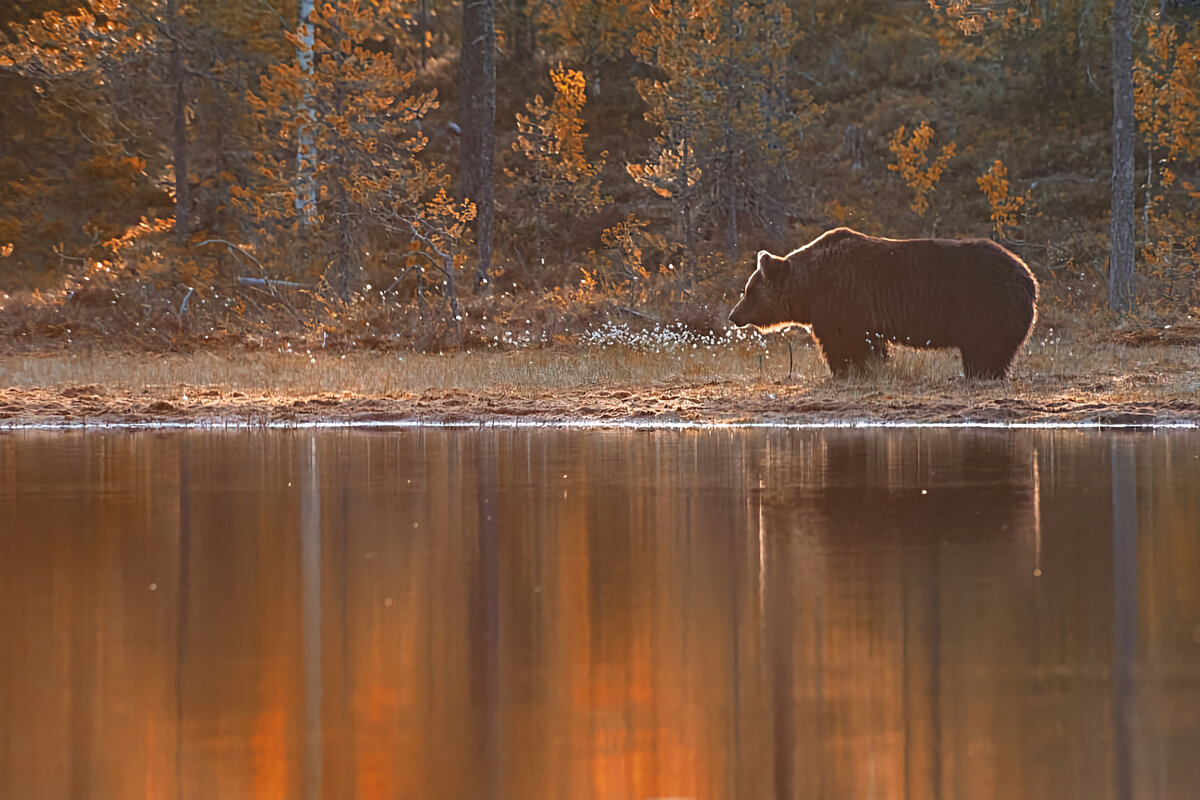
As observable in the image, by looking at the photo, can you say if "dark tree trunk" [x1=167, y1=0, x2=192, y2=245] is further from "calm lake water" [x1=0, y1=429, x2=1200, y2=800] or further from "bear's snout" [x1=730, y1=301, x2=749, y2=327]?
"calm lake water" [x1=0, y1=429, x2=1200, y2=800]

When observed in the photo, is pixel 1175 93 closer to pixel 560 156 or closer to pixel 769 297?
pixel 560 156

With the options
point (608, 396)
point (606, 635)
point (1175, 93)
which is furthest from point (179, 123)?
point (606, 635)

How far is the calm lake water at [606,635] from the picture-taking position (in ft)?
17.9

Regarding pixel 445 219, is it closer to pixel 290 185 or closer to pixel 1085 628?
pixel 290 185

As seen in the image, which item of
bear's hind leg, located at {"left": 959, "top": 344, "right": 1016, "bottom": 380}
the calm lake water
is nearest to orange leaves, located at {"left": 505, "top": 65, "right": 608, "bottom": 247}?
bear's hind leg, located at {"left": 959, "top": 344, "right": 1016, "bottom": 380}

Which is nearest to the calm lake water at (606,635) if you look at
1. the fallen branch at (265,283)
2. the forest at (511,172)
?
the forest at (511,172)

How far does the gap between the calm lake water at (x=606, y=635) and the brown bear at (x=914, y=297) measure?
21.4ft

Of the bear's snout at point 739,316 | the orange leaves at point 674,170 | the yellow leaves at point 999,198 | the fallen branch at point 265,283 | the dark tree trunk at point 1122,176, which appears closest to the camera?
the bear's snout at point 739,316

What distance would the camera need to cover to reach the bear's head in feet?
70.8

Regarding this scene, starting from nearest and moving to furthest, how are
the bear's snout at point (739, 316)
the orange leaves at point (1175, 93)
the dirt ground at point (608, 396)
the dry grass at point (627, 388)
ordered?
the dirt ground at point (608, 396), the dry grass at point (627, 388), the bear's snout at point (739, 316), the orange leaves at point (1175, 93)

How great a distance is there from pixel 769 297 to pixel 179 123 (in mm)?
18928

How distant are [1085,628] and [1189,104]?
29329 mm

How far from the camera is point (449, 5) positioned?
5406 centimetres

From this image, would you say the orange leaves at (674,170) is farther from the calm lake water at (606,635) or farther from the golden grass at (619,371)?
the calm lake water at (606,635)
